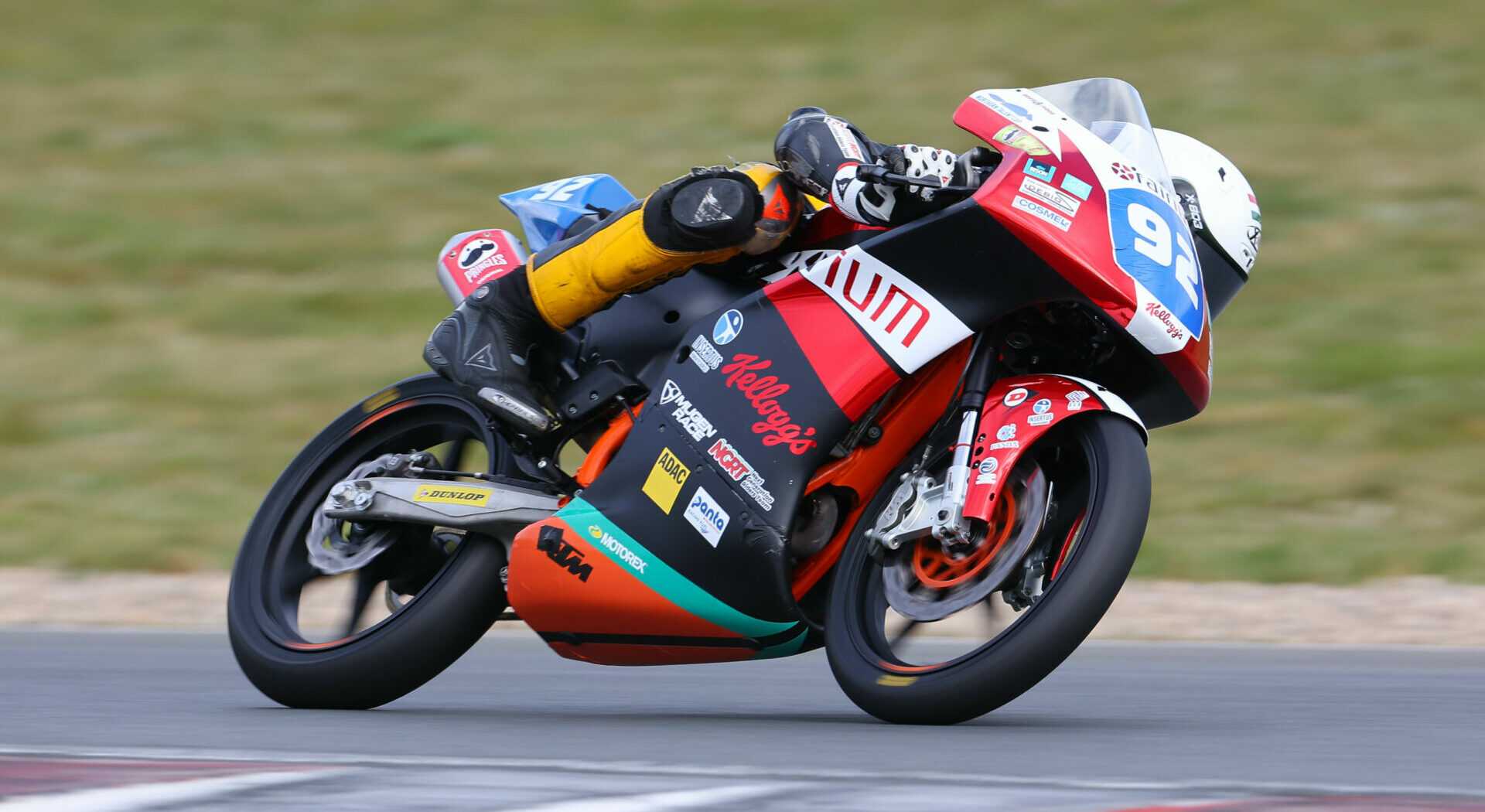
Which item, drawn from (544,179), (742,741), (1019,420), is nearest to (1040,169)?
(1019,420)

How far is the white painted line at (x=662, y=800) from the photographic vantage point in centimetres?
262

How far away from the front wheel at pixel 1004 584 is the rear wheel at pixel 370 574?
0.92m

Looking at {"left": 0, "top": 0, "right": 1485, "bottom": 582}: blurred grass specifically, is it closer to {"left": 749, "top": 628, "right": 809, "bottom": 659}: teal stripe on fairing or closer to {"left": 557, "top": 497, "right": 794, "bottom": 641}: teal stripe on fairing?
{"left": 749, "top": 628, "right": 809, "bottom": 659}: teal stripe on fairing

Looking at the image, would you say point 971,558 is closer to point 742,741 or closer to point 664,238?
point 742,741

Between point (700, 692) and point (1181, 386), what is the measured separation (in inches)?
63.1

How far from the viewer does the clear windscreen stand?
373 centimetres

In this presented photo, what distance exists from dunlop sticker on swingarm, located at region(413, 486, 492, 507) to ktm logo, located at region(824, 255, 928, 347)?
3.08 ft

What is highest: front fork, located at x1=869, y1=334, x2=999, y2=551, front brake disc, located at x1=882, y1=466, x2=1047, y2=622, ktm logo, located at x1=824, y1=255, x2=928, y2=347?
ktm logo, located at x1=824, y1=255, x2=928, y2=347

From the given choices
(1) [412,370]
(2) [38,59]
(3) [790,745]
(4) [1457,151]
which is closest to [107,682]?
(3) [790,745]

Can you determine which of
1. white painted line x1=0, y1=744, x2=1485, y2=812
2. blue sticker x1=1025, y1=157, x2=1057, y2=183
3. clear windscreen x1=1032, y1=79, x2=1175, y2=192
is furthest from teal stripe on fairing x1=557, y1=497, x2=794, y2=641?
clear windscreen x1=1032, y1=79, x2=1175, y2=192

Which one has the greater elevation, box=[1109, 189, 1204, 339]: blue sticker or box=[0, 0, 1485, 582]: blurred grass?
box=[1109, 189, 1204, 339]: blue sticker

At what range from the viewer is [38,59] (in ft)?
58.7

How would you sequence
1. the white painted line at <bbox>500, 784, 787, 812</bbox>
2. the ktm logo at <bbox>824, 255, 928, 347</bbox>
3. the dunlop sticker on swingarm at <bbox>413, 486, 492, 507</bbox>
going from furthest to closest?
the dunlop sticker on swingarm at <bbox>413, 486, 492, 507</bbox> < the ktm logo at <bbox>824, 255, 928, 347</bbox> < the white painted line at <bbox>500, 784, 787, 812</bbox>

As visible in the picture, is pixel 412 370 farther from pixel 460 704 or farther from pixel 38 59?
pixel 38 59
